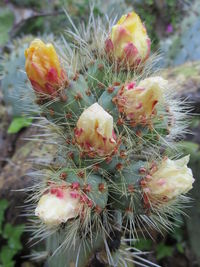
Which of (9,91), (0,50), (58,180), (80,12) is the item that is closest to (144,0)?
(80,12)

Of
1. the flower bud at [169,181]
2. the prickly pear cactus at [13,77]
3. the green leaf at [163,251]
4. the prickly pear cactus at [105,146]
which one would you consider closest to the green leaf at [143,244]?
the green leaf at [163,251]

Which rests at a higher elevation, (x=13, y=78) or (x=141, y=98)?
(x=13, y=78)

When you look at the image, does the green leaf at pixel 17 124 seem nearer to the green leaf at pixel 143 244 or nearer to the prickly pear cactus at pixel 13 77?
the prickly pear cactus at pixel 13 77

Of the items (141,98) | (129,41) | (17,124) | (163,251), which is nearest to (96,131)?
(141,98)

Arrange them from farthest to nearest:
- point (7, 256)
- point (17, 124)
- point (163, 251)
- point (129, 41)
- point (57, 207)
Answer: point (17, 124), point (163, 251), point (7, 256), point (129, 41), point (57, 207)

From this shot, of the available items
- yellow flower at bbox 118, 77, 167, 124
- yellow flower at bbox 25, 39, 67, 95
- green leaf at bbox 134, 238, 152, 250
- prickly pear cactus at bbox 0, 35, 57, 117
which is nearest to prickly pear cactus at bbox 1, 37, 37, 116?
prickly pear cactus at bbox 0, 35, 57, 117

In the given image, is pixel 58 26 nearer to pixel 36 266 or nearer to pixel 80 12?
pixel 80 12

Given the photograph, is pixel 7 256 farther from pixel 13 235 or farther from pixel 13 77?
pixel 13 77

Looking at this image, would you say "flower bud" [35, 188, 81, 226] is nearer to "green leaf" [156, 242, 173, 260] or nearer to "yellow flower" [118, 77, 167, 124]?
"yellow flower" [118, 77, 167, 124]
